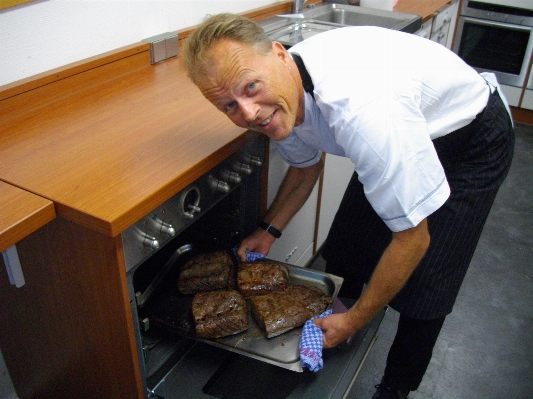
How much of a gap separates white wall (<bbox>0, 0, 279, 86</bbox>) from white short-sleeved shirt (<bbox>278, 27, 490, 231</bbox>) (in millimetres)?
567

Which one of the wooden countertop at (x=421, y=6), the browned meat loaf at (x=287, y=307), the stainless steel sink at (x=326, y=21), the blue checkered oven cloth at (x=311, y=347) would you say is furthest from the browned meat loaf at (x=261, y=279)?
the wooden countertop at (x=421, y=6)

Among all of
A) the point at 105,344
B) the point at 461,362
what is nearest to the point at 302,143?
the point at 105,344

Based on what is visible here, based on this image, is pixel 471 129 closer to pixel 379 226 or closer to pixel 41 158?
pixel 379 226

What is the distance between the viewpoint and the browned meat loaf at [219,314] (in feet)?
3.37

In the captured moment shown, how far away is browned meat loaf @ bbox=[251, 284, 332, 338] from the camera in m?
1.05

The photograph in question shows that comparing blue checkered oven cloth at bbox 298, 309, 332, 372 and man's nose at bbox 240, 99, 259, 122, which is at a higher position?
man's nose at bbox 240, 99, 259, 122

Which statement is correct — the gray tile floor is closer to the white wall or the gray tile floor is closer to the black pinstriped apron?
the black pinstriped apron

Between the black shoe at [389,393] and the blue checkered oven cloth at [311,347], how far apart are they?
0.54 m

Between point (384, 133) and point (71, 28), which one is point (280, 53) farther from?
point (71, 28)

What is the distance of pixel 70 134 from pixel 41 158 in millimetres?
114

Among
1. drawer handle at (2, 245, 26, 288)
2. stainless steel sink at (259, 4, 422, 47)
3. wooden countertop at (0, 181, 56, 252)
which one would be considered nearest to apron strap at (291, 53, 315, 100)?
wooden countertop at (0, 181, 56, 252)

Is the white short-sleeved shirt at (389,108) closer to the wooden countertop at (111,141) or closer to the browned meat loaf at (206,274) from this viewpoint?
the wooden countertop at (111,141)

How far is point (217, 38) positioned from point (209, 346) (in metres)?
0.65

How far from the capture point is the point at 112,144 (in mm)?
1005
